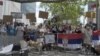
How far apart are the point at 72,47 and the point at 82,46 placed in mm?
769

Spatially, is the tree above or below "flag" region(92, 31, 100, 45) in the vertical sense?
above

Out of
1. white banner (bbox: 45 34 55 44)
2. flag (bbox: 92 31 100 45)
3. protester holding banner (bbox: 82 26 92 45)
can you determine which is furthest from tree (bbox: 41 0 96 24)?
flag (bbox: 92 31 100 45)

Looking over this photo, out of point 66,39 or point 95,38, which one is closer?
point 95,38

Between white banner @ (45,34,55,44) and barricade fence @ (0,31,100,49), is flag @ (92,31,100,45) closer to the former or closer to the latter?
barricade fence @ (0,31,100,49)

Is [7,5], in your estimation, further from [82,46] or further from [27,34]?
[82,46]

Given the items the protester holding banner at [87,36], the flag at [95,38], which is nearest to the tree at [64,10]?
the protester holding banner at [87,36]

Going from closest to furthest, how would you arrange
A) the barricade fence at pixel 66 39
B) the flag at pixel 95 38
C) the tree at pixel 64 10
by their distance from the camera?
the flag at pixel 95 38, the barricade fence at pixel 66 39, the tree at pixel 64 10

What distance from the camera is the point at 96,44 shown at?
24703 mm

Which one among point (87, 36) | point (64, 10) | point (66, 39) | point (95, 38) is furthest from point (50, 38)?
point (64, 10)

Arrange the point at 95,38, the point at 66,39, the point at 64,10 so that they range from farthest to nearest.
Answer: the point at 64,10
the point at 66,39
the point at 95,38

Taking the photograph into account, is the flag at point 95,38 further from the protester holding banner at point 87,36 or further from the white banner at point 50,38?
the white banner at point 50,38

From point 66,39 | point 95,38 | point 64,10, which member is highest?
point 64,10

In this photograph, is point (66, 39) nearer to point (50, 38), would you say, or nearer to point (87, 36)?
point (50, 38)

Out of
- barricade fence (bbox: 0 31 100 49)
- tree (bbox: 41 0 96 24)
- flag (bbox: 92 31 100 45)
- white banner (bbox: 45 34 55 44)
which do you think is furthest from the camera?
tree (bbox: 41 0 96 24)
